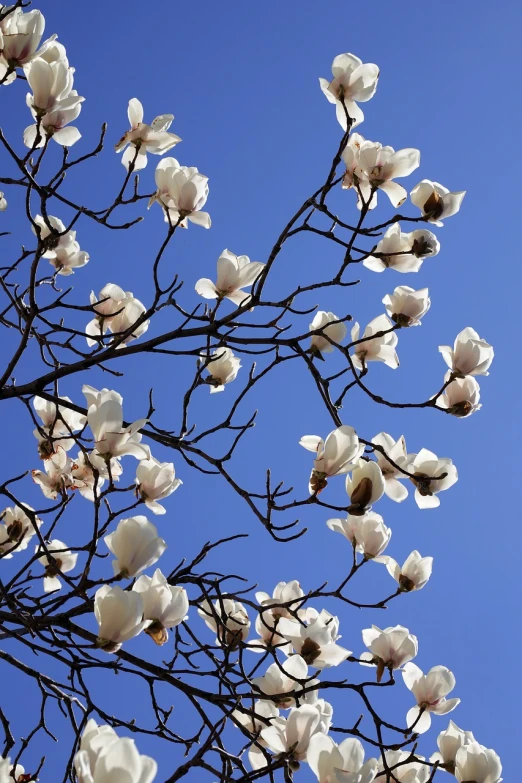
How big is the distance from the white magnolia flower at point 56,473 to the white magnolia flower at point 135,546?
80 centimetres

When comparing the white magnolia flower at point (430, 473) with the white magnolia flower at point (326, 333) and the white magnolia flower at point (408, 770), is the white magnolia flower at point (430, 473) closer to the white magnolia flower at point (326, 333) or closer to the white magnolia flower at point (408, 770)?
the white magnolia flower at point (326, 333)

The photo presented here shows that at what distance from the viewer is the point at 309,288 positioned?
1.74 m

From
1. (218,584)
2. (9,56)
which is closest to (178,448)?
(218,584)

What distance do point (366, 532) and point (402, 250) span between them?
2.31ft

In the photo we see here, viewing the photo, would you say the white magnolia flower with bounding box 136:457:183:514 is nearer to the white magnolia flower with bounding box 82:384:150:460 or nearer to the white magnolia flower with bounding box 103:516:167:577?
the white magnolia flower with bounding box 82:384:150:460

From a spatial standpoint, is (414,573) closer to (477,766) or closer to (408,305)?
(477,766)

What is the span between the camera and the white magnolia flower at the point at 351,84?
1812mm

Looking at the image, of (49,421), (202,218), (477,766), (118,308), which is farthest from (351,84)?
(477,766)

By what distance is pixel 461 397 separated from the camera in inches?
74.7

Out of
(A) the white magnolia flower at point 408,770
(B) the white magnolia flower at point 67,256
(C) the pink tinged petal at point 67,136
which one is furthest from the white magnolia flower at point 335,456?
(B) the white magnolia flower at point 67,256

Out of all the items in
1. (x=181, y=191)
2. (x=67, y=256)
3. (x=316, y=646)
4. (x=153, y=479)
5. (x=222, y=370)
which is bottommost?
(x=316, y=646)

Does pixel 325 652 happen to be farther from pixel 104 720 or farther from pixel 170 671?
pixel 104 720

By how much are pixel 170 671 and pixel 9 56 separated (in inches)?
55.9

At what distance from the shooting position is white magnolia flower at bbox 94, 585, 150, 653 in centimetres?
125
